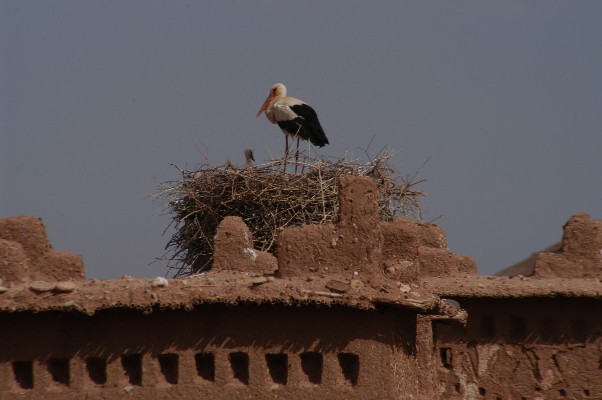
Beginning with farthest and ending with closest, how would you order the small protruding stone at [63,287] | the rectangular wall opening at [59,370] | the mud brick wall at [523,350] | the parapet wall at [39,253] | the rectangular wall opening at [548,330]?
the rectangular wall opening at [548,330], the mud brick wall at [523,350], the parapet wall at [39,253], the rectangular wall opening at [59,370], the small protruding stone at [63,287]

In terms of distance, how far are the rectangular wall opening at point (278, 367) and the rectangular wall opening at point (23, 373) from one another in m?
1.20

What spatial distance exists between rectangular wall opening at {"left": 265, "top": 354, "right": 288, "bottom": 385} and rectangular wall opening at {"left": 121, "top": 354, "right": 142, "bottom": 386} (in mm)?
648

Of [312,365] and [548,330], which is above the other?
[548,330]

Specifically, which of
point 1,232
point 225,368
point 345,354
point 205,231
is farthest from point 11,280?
point 205,231

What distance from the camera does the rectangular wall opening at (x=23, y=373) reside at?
7035 millimetres

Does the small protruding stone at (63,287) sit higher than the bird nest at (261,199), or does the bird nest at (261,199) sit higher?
the bird nest at (261,199)

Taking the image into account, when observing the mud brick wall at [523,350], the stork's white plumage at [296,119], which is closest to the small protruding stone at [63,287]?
the mud brick wall at [523,350]

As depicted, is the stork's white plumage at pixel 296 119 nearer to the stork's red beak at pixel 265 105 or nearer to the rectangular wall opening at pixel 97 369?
the stork's red beak at pixel 265 105

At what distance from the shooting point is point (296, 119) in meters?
15.3

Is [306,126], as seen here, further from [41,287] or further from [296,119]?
[41,287]

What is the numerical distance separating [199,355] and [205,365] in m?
0.07

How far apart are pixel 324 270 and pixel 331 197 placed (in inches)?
207

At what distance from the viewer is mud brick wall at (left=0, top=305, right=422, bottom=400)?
7.03 meters

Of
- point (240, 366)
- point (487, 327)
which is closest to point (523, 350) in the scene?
point (487, 327)
